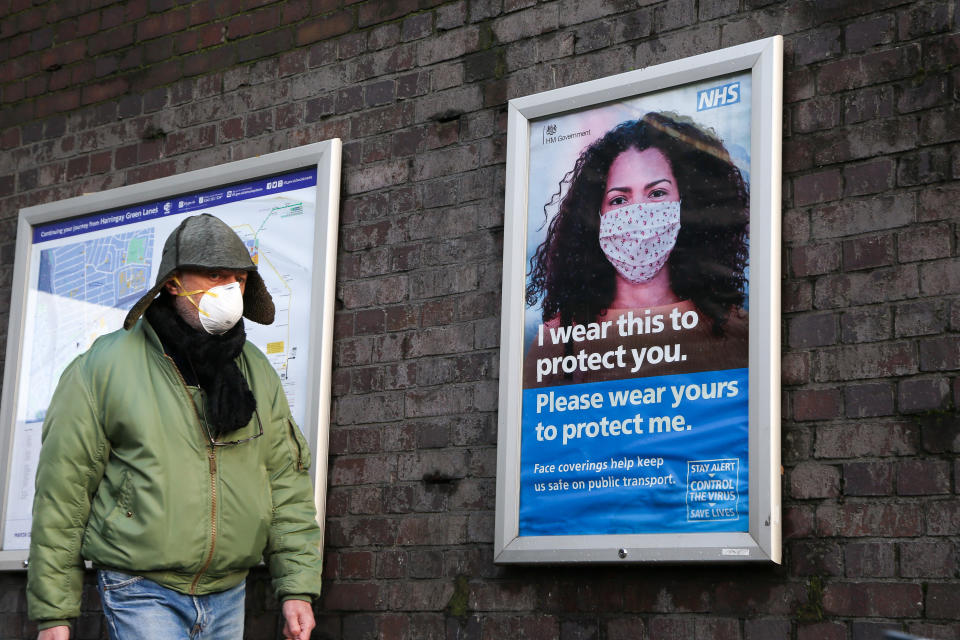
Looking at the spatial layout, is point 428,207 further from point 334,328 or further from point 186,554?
point 186,554

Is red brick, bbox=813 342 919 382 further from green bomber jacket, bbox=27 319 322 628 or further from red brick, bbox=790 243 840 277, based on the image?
green bomber jacket, bbox=27 319 322 628

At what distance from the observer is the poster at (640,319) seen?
4355 mm

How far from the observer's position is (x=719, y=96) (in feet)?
15.1

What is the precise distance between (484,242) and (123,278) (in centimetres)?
182

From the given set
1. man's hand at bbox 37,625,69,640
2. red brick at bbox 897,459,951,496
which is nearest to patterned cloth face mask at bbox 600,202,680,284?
red brick at bbox 897,459,951,496

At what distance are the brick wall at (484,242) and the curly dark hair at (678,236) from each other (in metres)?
0.19

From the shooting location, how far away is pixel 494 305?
16.5ft

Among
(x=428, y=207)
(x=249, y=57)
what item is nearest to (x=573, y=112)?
(x=428, y=207)

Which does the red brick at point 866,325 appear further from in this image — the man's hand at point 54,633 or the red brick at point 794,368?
the man's hand at point 54,633

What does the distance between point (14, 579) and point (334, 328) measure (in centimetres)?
188

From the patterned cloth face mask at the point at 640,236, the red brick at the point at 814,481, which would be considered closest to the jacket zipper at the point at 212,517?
the patterned cloth face mask at the point at 640,236

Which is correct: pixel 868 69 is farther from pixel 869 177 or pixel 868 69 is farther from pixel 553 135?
pixel 553 135

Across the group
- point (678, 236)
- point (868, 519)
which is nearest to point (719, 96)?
point (678, 236)

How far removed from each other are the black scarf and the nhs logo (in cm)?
175
